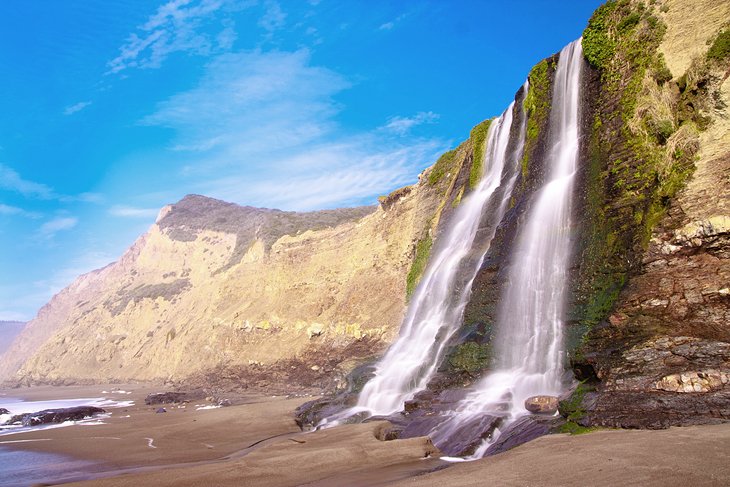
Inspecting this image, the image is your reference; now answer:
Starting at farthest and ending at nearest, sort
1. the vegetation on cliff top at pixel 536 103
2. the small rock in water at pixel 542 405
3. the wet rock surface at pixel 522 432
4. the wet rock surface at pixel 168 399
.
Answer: the wet rock surface at pixel 168 399 < the vegetation on cliff top at pixel 536 103 < the small rock in water at pixel 542 405 < the wet rock surface at pixel 522 432

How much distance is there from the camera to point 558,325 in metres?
13.1

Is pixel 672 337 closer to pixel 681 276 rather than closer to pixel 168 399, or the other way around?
pixel 681 276

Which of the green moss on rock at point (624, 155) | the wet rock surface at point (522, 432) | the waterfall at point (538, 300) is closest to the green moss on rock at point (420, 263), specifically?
the waterfall at point (538, 300)

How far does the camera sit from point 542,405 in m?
10.3

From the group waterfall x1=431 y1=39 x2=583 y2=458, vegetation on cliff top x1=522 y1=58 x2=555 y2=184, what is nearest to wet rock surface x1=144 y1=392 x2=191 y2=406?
waterfall x1=431 y1=39 x2=583 y2=458

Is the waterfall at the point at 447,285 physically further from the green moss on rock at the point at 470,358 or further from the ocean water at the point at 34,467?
the ocean water at the point at 34,467

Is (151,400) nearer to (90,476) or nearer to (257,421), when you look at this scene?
(257,421)

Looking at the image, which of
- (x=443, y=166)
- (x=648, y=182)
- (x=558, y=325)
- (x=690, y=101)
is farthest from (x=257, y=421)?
(x=443, y=166)

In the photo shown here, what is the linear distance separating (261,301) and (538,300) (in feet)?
105

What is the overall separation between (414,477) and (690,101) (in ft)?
38.6

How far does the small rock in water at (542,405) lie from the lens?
10177 mm

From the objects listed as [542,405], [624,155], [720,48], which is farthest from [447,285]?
[720,48]

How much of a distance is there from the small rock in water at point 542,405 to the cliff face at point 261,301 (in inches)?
492

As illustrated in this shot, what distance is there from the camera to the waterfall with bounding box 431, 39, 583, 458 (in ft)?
38.1
